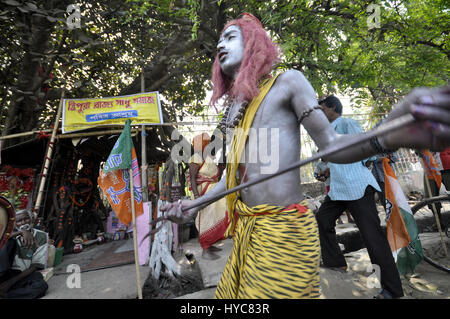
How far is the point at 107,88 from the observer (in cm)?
701

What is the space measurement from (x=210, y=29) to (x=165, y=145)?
3.90 metres

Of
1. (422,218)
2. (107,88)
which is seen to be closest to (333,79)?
(422,218)

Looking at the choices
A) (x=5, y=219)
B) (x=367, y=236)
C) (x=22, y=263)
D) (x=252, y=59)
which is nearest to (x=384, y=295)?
(x=367, y=236)

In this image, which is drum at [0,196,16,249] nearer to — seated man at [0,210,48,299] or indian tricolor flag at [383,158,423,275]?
seated man at [0,210,48,299]

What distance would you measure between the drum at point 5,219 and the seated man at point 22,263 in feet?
6.79

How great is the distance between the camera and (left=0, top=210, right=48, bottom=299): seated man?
306 cm

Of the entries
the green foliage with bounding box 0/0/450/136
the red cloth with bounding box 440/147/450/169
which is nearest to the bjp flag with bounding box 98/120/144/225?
the green foliage with bounding box 0/0/450/136

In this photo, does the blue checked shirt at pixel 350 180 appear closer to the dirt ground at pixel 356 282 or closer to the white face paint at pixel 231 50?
the dirt ground at pixel 356 282

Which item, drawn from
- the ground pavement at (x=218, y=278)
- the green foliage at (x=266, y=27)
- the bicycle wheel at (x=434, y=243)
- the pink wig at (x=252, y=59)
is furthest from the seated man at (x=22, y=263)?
the bicycle wheel at (x=434, y=243)

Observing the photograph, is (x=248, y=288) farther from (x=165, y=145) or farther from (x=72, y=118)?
(x=165, y=145)

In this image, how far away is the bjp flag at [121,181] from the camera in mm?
3217

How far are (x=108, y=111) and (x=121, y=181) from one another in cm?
232
